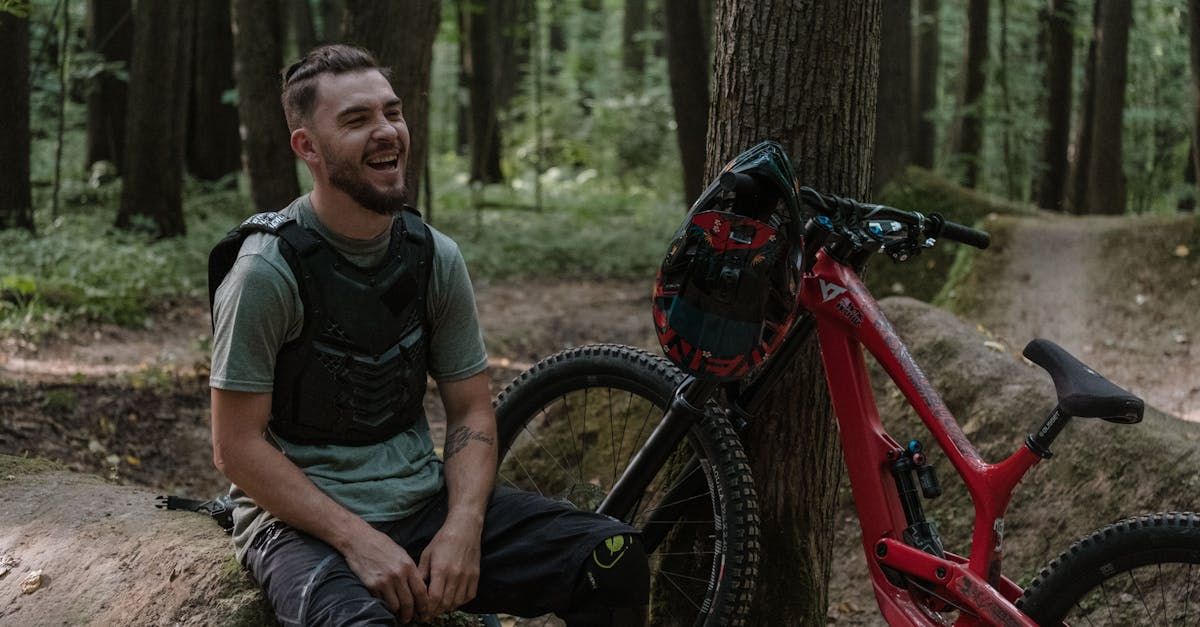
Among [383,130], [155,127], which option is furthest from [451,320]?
[155,127]

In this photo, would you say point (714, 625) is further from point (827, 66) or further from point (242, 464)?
point (827, 66)

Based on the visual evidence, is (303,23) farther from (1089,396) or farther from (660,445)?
(1089,396)

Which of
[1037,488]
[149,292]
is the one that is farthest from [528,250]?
[1037,488]

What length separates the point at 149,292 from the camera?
35.1 ft

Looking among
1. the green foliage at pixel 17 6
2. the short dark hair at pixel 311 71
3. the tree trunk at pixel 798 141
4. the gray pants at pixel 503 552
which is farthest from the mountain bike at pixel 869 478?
the green foliage at pixel 17 6

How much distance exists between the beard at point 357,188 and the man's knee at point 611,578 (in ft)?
3.55

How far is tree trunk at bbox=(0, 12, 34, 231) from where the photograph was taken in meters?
11.2

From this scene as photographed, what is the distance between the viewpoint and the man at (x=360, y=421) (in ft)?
9.64

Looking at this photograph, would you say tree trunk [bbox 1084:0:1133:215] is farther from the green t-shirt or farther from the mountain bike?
the green t-shirt

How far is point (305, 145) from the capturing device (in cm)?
310

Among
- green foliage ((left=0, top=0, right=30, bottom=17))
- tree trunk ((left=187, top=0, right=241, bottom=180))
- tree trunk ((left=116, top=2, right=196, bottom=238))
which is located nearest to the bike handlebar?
green foliage ((left=0, top=0, right=30, bottom=17))

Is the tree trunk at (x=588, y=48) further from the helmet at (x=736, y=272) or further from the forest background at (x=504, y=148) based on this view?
the helmet at (x=736, y=272)

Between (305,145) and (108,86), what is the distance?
47.5 ft

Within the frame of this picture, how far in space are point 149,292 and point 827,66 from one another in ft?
28.0
